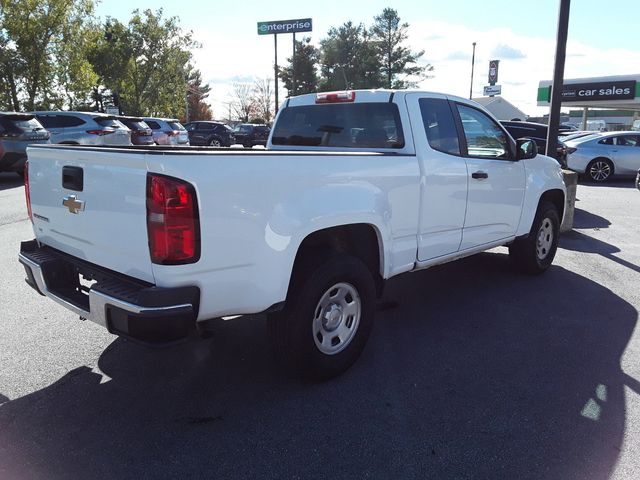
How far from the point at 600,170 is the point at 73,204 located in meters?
15.6

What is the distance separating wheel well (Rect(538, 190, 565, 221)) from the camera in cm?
590

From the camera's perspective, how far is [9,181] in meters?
14.0

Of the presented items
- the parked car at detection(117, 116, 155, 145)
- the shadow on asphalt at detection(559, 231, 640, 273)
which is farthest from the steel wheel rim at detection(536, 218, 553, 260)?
the parked car at detection(117, 116, 155, 145)

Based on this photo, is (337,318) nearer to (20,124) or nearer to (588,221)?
(588,221)

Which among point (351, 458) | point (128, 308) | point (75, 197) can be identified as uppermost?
point (75, 197)

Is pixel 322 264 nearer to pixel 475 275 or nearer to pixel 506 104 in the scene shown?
pixel 475 275

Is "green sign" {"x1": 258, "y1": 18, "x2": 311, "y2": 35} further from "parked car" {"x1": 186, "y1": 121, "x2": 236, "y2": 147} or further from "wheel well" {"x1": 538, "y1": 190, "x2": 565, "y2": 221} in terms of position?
"wheel well" {"x1": 538, "y1": 190, "x2": 565, "y2": 221}

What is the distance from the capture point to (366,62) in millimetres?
57500

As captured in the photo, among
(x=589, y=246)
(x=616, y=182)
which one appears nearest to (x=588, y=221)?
(x=589, y=246)

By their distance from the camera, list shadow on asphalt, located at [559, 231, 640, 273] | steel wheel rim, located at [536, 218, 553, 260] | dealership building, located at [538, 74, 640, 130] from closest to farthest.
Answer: steel wheel rim, located at [536, 218, 553, 260], shadow on asphalt, located at [559, 231, 640, 273], dealership building, located at [538, 74, 640, 130]

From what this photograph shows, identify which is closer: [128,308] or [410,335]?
[128,308]

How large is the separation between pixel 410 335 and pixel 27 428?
2.75 metres

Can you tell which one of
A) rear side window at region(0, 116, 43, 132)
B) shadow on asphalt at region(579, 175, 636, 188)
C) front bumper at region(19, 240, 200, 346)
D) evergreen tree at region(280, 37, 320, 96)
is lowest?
shadow on asphalt at region(579, 175, 636, 188)

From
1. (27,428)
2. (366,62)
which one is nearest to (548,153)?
(27,428)
